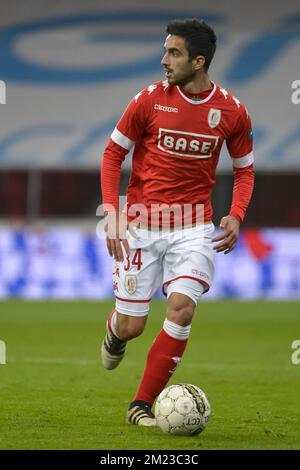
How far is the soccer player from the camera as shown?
621 cm

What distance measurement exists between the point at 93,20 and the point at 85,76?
1.16 meters

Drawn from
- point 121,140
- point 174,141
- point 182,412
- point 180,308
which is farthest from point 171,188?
point 182,412

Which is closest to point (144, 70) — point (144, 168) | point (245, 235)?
point (245, 235)

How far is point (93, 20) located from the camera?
22125 millimetres

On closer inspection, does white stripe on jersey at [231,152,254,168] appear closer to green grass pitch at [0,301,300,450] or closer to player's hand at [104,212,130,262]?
player's hand at [104,212,130,262]

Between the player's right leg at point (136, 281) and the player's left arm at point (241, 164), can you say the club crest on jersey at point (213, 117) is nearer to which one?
the player's left arm at point (241, 164)

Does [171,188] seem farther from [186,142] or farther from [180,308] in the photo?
[180,308]

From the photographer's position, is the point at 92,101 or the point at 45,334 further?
the point at 92,101

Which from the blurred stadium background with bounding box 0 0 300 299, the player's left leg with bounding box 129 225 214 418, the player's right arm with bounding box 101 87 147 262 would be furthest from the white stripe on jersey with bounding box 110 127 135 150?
the blurred stadium background with bounding box 0 0 300 299

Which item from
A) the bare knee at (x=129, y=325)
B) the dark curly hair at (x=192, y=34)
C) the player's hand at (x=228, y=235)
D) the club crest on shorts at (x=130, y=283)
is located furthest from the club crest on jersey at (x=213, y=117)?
the bare knee at (x=129, y=325)

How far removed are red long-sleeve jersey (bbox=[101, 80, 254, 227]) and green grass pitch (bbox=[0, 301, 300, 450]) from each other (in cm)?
131

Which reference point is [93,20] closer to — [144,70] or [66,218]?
[144,70]

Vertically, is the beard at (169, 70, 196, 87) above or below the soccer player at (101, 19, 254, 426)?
above
